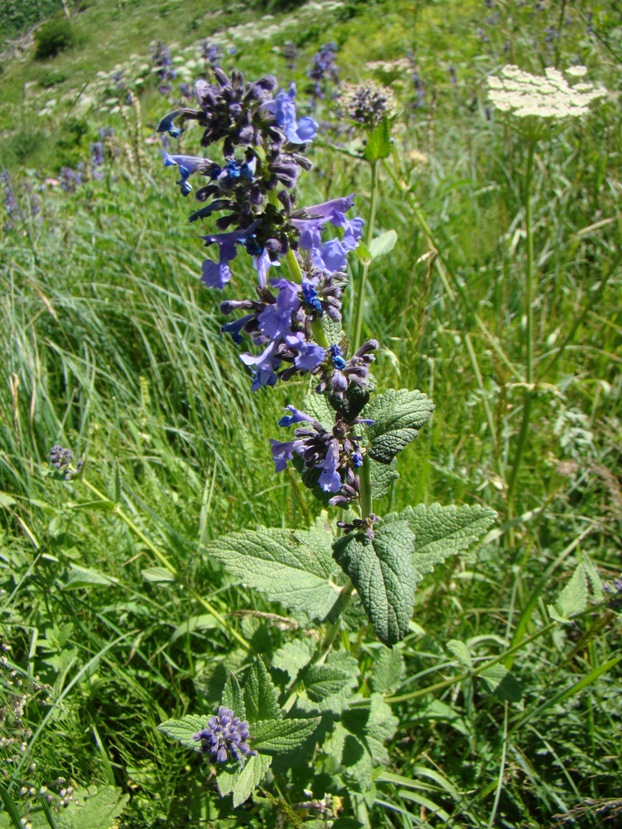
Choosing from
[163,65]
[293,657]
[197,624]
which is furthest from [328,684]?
[163,65]

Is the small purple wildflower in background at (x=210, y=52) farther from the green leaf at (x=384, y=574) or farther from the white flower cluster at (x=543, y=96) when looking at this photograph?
the green leaf at (x=384, y=574)

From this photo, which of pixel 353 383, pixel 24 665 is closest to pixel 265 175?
pixel 353 383

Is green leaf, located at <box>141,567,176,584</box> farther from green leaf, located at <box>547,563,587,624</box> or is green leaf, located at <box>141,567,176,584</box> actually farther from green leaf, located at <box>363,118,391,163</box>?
green leaf, located at <box>363,118,391,163</box>

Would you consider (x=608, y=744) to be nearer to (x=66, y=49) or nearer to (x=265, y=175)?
(x=265, y=175)

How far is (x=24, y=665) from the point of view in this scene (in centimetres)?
214

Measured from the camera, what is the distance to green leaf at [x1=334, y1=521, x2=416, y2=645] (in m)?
1.35

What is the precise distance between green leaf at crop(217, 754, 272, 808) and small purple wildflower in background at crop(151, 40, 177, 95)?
4.57m

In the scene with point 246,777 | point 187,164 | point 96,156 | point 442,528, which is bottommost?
point 246,777

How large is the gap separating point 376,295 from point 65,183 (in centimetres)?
293

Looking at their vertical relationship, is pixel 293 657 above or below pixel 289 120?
below

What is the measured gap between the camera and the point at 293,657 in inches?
77.7

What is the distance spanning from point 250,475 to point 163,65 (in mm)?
3827

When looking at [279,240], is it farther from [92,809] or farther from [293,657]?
[92,809]

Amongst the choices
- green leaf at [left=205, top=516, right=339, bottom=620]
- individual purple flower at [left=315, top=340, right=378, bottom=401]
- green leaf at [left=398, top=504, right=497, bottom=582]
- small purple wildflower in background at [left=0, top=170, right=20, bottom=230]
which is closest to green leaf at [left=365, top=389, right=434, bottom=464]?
individual purple flower at [left=315, top=340, right=378, bottom=401]
